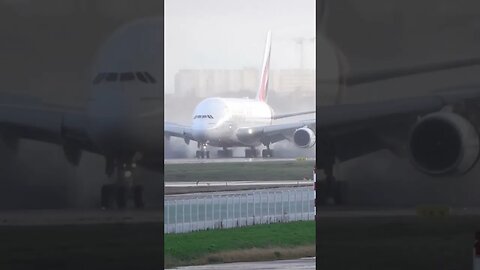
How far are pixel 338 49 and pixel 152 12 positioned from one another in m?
0.96

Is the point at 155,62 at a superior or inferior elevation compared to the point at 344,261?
superior

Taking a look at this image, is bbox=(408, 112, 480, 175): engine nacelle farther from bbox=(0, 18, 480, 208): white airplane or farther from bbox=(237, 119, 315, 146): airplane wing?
bbox=(237, 119, 315, 146): airplane wing

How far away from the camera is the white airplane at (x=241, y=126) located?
1177 centimetres

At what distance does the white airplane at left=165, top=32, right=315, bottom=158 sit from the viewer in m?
11.8

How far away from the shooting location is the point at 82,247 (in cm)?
459

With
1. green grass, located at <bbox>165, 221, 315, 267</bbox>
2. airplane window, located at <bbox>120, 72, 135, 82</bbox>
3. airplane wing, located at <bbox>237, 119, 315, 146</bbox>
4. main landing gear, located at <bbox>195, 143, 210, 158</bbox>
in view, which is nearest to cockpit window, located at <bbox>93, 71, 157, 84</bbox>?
airplane window, located at <bbox>120, 72, 135, 82</bbox>

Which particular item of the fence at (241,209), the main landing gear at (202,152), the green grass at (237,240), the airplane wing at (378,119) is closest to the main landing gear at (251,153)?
the main landing gear at (202,152)

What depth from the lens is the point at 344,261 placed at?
4.71 metres

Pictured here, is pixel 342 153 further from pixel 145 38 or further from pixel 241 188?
pixel 241 188

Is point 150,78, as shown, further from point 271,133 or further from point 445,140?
point 271,133

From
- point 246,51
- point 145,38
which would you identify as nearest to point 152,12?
point 145,38

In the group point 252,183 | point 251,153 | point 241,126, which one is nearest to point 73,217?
point 252,183

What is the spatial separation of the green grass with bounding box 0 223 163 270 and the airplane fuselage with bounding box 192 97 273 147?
25.6 ft

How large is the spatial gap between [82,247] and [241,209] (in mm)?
6615
